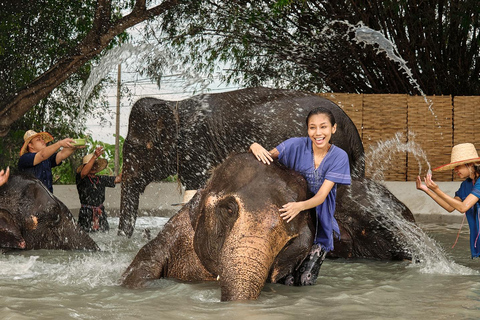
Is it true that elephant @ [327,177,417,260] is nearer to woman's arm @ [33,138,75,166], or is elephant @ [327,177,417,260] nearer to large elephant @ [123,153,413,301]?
large elephant @ [123,153,413,301]

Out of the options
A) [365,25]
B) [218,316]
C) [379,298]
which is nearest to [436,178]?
[365,25]

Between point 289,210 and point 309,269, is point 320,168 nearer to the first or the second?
point 289,210

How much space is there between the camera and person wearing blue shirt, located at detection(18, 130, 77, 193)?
6.60m

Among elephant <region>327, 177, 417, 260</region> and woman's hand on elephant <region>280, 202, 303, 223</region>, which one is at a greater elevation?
woman's hand on elephant <region>280, 202, 303, 223</region>

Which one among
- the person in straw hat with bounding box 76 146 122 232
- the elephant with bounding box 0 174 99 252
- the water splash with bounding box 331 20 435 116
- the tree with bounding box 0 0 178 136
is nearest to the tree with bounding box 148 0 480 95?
the water splash with bounding box 331 20 435 116

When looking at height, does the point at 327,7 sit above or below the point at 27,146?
above

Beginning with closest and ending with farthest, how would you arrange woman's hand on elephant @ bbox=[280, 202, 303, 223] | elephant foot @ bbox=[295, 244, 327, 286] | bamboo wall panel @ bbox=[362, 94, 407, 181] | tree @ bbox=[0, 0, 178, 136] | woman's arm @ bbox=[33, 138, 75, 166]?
woman's hand on elephant @ bbox=[280, 202, 303, 223] → elephant foot @ bbox=[295, 244, 327, 286] → woman's arm @ bbox=[33, 138, 75, 166] → tree @ bbox=[0, 0, 178, 136] → bamboo wall panel @ bbox=[362, 94, 407, 181]

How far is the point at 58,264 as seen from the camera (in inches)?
183

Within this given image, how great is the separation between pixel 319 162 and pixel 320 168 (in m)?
0.06

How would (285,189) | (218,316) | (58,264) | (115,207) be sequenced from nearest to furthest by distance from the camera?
(218,316) < (285,189) < (58,264) < (115,207)

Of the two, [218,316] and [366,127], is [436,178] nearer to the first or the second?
[366,127]

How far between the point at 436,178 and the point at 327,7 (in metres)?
4.24

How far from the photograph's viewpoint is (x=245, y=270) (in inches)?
122

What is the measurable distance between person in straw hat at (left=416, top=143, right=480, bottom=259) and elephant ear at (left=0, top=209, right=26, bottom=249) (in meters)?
3.18
